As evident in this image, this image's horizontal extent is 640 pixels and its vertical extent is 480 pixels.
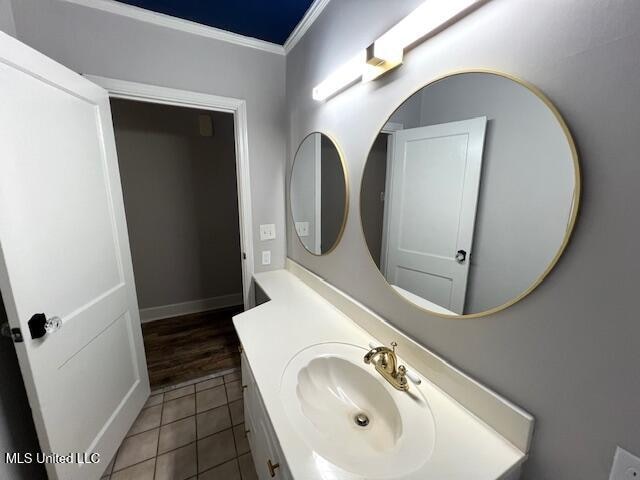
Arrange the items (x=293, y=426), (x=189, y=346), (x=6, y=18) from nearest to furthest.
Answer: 1. (x=293, y=426)
2. (x=6, y=18)
3. (x=189, y=346)

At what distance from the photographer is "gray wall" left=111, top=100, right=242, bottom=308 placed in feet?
8.24

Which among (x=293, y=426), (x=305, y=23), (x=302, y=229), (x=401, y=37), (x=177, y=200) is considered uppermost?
(x=305, y=23)

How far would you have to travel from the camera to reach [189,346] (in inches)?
92.7

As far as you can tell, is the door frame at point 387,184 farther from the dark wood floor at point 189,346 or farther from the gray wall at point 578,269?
the dark wood floor at point 189,346

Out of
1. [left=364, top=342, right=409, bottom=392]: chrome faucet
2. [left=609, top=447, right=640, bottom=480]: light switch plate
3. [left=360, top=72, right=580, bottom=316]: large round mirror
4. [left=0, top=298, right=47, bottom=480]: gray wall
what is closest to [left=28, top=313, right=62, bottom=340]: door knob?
[left=0, top=298, right=47, bottom=480]: gray wall

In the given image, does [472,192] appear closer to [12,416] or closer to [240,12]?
[240,12]

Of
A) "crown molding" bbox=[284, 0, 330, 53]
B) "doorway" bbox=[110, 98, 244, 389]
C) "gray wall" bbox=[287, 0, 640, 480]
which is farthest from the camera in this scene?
"doorway" bbox=[110, 98, 244, 389]

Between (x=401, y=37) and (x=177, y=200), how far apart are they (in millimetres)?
2639

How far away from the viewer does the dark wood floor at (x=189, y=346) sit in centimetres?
203

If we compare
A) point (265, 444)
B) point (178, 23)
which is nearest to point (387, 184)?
point (265, 444)

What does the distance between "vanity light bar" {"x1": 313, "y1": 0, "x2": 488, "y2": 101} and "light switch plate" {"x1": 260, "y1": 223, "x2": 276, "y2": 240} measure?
3.61 ft

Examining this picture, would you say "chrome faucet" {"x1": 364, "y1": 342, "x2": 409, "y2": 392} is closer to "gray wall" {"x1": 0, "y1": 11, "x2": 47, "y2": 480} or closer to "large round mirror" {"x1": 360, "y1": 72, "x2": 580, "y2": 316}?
"large round mirror" {"x1": 360, "y1": 72, "x2": 580, "y2": 316}

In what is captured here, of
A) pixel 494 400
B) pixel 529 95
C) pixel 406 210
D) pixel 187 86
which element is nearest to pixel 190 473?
pixel 494 400

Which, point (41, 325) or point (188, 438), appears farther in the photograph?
point (188, 438)
